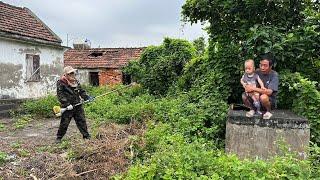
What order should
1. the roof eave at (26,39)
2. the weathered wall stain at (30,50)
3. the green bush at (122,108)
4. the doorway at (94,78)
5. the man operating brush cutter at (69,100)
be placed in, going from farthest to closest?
the doorway at (94,78), the weathered wall stain at (30,50), the roof eave at (26,39), the green bush at (122,108), the man operating brush cutter at (69,100)

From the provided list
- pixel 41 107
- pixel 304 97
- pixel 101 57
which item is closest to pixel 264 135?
pixel 304 97

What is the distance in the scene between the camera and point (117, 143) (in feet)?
23.9

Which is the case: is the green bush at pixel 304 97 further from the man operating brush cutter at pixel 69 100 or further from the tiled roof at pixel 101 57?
the tiled roof at pixel 101 57

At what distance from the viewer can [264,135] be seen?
22.4 ft

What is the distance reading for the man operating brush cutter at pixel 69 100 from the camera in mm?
8789

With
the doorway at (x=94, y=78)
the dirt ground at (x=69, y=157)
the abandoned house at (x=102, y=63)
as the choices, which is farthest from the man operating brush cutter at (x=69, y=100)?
the doorway at (x=94, y=78)

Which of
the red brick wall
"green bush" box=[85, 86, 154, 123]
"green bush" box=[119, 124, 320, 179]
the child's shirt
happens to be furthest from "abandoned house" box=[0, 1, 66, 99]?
"green bush" box=[119, 124, 320, 179]

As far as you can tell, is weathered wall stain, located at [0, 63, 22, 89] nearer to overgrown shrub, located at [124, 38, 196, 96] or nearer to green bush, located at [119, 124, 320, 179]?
overgrown shrub, located at [124, 38, 196, 96]

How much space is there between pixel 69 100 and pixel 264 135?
4413 mm

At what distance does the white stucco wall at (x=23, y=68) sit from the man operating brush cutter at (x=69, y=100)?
773cm

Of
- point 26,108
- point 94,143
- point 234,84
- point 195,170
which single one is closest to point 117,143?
point 94,143

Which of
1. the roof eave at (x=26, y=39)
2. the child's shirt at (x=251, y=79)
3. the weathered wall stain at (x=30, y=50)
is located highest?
the roof eave at (x=26, y=39)

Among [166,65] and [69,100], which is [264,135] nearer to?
[69,100]

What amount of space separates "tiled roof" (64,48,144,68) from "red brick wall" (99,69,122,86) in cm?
38
